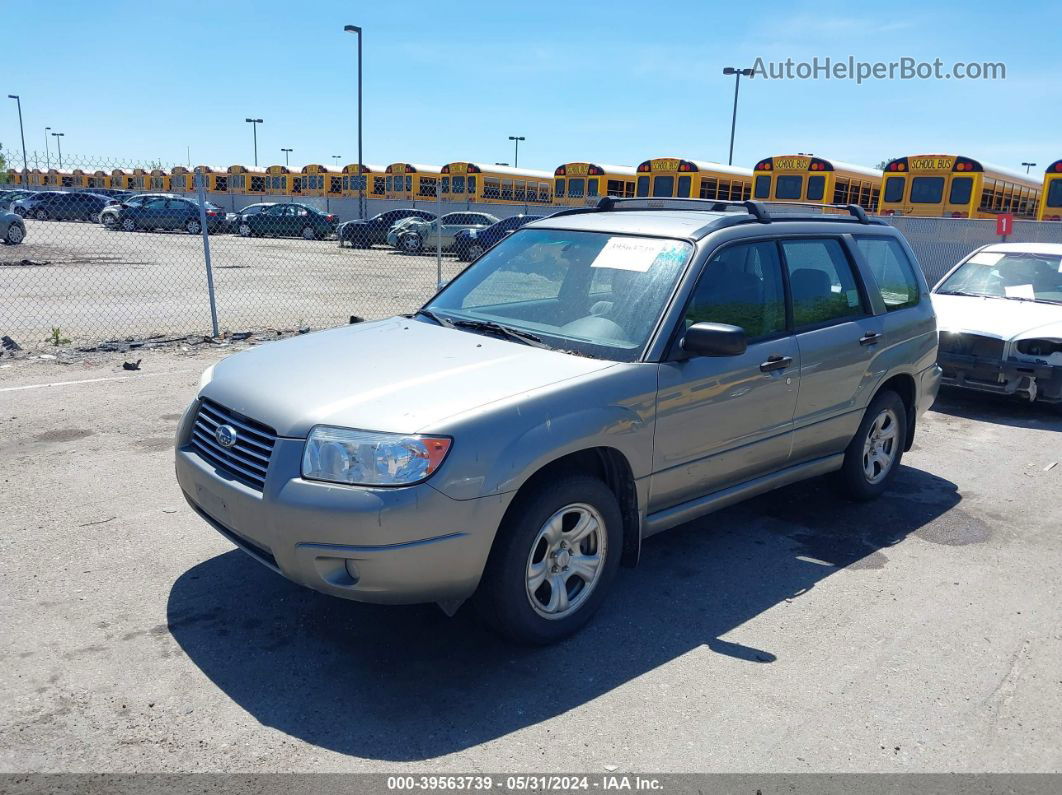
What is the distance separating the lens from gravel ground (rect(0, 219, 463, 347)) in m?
11.8

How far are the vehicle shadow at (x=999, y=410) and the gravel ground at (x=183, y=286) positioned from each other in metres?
8.05

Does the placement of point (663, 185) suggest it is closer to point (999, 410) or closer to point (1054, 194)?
point (1054, 194)

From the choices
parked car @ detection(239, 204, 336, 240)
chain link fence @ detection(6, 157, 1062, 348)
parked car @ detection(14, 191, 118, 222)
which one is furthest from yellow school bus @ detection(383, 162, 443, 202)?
parked car @ detection(14, 191, 118, 222)

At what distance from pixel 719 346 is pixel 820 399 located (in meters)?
1.35

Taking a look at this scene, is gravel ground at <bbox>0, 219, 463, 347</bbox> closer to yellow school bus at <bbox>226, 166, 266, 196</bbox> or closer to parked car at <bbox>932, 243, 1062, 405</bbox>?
parked car at <bbox>932, 243, 1062, 405</bbox>

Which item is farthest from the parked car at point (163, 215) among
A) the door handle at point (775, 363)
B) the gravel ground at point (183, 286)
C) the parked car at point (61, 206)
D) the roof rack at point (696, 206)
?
the door handle at point (775, 363)

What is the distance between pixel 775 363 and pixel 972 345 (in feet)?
15.9

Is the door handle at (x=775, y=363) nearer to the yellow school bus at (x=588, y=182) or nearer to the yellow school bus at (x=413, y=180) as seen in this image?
the yellow school bus at (x=588, y=182)

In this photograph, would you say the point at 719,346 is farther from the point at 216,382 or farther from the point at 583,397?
the point at 216,382

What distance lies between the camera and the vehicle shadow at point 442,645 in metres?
3.11

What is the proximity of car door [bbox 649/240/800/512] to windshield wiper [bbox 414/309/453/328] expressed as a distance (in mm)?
1229

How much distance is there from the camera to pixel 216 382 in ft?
12.5

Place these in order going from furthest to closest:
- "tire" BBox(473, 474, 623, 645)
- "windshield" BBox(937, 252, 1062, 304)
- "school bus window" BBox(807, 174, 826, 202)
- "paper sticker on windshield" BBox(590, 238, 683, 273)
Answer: "school bus window" BBox(807, 174, 826, 202) < "windshield" BBox(937, 252, 1062, 304) < "paper sticker on windshield" BBox(590, 238, 683, 273) < "tire" BBox(473, 474, 623, 645)

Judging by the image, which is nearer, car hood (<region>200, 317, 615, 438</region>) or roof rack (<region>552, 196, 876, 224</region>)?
car hood (<region>200, 317, 615, 438</region>)
